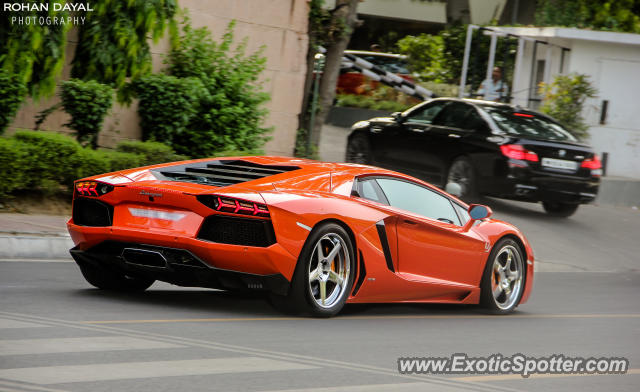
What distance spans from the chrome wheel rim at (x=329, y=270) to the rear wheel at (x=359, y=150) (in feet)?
34.5

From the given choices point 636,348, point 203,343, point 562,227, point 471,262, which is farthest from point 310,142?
point 203,343

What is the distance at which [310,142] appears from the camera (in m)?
18.3

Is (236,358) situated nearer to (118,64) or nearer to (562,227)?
(118,64)

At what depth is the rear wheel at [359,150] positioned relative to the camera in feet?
59.5

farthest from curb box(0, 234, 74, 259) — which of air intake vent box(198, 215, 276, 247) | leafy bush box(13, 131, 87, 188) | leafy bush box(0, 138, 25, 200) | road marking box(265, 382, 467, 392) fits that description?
road marking box(265, 382, 467, 392)

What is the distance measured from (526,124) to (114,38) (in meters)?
6.64

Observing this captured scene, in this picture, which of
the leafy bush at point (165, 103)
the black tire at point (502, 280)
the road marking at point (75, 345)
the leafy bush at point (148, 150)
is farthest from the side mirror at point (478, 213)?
the leafy bush at point (165, 103)

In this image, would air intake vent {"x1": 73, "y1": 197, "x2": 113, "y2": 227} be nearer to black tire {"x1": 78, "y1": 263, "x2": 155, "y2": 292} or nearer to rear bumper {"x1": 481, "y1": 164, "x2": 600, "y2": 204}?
black tire {"x1": 78, "y1": 263, "x2": 155, "y2": 292}

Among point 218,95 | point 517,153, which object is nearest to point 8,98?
point 218,95

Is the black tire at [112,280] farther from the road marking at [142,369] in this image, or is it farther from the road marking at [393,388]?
the road marking at [393,388]

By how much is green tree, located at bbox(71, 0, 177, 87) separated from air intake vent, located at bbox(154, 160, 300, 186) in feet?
22.1

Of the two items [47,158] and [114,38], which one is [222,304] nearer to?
[47,158]

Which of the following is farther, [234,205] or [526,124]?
[526,124]

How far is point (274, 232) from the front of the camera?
6930mm
